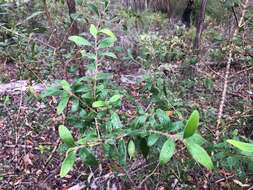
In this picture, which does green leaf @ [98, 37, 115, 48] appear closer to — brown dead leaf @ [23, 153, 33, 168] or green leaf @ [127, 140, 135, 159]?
green leaf @ [127, 140, 135, 159]

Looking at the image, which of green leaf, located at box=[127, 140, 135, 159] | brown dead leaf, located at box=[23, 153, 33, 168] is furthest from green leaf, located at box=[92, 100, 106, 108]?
brown dead leaf, located at box=[23, 153, 33, 168]

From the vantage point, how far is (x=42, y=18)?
6480 millimetres

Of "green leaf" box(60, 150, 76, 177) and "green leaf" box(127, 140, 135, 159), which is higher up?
"green leaf" box(60, 150, 76, 177)

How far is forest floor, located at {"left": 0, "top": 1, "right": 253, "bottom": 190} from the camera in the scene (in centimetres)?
200

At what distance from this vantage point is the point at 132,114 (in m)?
2.27

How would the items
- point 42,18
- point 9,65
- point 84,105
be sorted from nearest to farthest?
point 84,105, point 9,65, point 42,18

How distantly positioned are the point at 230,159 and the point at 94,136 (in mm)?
484

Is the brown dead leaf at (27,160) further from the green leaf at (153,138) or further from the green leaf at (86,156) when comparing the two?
the green leaf at (153,138)


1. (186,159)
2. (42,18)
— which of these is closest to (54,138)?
(186,159)

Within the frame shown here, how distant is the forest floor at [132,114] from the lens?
78.8 inches

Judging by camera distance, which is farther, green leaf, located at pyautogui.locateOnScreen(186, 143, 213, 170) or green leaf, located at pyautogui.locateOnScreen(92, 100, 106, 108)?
green leaf, located at pyautogui.locateOnScreen(92, 100, 106, 108)

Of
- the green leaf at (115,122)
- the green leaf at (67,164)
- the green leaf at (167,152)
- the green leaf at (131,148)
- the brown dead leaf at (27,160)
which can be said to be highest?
the green leaf at (167,152)

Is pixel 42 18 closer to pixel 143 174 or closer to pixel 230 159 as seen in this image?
pixel 143 174

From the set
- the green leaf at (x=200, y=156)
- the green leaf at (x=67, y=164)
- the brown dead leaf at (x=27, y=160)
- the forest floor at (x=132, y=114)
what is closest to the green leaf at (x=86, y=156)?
the green leaf at (x=67, y=164)
